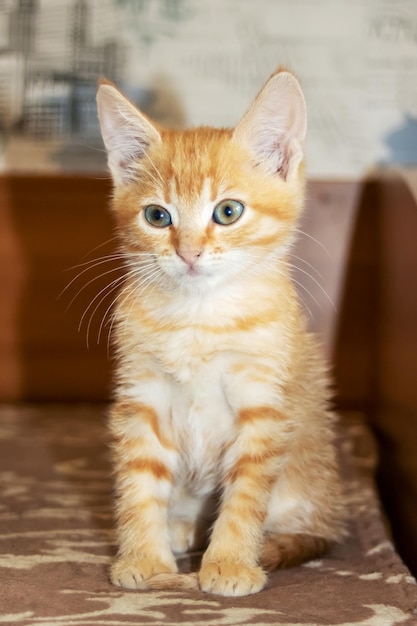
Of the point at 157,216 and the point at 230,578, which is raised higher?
the point at 157,216

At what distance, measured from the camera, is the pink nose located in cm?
125

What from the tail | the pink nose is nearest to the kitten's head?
the pink nose

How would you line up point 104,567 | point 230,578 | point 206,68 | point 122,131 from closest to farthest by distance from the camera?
point 230,578, point 104,567, point 122,131, point 206,68

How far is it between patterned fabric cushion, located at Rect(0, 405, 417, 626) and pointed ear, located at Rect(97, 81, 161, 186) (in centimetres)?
60

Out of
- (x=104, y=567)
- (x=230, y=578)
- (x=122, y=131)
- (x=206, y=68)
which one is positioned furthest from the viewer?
(x=206, y=68)

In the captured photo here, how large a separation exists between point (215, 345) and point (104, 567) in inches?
14.6

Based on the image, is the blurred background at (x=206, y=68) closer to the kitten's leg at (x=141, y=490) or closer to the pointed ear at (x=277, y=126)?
the pointed ear at (x=277, y=126)

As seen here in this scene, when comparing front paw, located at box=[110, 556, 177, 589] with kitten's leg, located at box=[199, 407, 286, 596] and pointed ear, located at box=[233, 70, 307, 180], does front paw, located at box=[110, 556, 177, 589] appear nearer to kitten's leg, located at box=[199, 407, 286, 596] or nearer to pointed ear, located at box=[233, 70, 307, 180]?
kitten's leg, located at box=[199, 407, 286, 596]

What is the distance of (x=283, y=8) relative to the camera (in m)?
2.10

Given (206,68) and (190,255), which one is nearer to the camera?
(190,255)

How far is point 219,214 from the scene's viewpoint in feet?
4.26

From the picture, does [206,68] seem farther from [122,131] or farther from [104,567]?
[104,567]

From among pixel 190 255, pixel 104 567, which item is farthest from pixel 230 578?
pixel 190 255

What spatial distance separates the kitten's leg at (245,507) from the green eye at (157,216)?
A: 1.02ft
